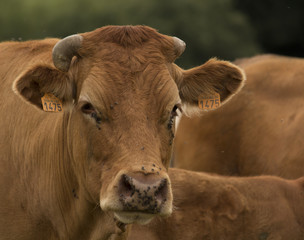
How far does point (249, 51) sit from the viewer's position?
2478 cm

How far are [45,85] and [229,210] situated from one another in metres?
2.78

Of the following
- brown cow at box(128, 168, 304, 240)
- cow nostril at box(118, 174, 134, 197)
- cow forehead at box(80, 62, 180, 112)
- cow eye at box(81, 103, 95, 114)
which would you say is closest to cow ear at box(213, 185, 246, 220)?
brown cow at box(128, 168, 304, 240)

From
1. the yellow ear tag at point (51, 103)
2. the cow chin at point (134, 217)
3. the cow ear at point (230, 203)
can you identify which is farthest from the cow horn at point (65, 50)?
the cow ear at point (230, 203)

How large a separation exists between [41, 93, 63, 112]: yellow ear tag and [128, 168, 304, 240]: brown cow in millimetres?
1859

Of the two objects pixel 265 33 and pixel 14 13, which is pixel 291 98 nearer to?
pixel 265 33

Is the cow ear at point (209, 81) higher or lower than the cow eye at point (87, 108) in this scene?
lower

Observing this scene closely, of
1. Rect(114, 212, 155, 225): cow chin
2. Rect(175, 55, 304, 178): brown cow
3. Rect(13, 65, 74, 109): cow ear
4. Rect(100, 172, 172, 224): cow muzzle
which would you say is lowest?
Rect(175, 55, 304, 178): brown cow

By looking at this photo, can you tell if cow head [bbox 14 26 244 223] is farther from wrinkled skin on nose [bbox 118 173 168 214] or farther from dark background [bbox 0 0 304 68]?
dark background [bbox 0 0 304 68]

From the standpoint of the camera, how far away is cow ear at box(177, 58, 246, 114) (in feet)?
19.0

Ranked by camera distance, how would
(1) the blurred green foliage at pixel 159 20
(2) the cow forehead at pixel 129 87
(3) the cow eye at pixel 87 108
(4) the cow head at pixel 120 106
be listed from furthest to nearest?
1. (1) the blurred green foliage at pixel 159 20
2. (3) the cow eye at pixel 87 108
3. (2) the cow forehead at pixel 129 87
4. (4) the cow head at pixel 120 106

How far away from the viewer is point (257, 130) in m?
9.59

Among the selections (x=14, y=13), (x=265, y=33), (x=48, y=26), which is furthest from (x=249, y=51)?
(x=14, y=13)

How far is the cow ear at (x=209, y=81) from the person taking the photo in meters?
5.79

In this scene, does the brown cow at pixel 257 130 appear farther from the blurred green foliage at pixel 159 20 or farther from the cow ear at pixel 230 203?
the blurred green foliage at pixel 159 20
